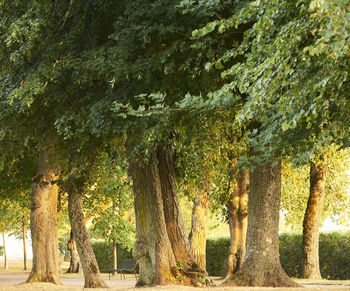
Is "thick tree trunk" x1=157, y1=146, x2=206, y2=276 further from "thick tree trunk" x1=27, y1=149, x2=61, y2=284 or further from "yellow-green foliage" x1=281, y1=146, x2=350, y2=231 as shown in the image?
"yellow-green foliage" x1=281, y1=146, x2=350, y2=231

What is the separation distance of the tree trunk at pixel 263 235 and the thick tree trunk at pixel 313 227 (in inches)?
330

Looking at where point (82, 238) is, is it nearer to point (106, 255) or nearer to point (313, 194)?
point (313, 194)

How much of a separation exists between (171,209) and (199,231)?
8.99 meters

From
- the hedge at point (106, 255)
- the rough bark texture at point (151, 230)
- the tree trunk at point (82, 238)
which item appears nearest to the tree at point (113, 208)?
the hedge at point (106, 255)

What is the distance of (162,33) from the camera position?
39.5ft

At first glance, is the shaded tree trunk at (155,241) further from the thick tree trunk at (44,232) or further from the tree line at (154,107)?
the thick tree trunk at (44,232)

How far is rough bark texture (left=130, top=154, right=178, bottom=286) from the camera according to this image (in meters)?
15.1

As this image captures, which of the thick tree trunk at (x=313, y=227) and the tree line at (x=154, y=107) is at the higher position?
the tree line at (x=154, y=107)

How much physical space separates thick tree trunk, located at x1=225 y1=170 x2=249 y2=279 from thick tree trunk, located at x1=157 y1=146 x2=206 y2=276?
A: 24.2 feet

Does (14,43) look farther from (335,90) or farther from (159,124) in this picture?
(335,90)

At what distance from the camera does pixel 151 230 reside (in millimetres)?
15336

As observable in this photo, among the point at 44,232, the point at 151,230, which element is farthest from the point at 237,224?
the point at 151,230

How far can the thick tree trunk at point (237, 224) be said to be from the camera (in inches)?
927

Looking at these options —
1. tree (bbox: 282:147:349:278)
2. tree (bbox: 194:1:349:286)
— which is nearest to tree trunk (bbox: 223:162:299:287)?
tree (bbox: 194:1:349:286)
